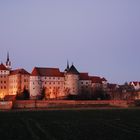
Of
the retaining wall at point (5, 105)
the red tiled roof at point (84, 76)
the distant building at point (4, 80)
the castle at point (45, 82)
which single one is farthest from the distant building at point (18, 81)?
the retaining wall at point (5, 105)

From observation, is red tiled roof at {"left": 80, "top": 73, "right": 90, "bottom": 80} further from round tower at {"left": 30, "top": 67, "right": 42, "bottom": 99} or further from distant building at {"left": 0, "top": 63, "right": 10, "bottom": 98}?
distant building at {"left": 0, "top": 63, "right": 10, "bottom": 98}

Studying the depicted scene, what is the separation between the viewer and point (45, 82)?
112 m

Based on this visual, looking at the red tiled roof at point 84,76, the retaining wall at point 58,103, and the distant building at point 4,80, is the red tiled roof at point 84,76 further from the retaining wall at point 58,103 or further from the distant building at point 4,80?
the retaining wall at point 58,103

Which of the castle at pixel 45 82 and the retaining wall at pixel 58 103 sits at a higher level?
the castle at pixel 45 82

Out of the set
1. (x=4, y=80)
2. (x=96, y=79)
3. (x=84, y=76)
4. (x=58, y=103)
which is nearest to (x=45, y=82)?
(x=4, y=80)

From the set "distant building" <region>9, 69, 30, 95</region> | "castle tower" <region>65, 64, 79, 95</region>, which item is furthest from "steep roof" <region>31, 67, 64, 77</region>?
"distant building" <region>9, 69, 30, 95</region>

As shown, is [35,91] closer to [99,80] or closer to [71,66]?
[71,66]

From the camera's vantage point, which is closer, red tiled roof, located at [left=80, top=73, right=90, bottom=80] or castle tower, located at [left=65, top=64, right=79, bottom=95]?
castle tower, located at [left=65, top=64, right=79, bottom=95]

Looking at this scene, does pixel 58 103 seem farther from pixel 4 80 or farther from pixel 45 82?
pixel 4 80

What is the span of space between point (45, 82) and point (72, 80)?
337 inches

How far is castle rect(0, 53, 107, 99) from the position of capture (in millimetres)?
107875

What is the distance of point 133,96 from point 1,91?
42.8m

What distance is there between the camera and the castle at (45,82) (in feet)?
354

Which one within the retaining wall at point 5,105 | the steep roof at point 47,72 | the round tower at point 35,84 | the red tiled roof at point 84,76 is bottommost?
the retaining wall at point 5,105
